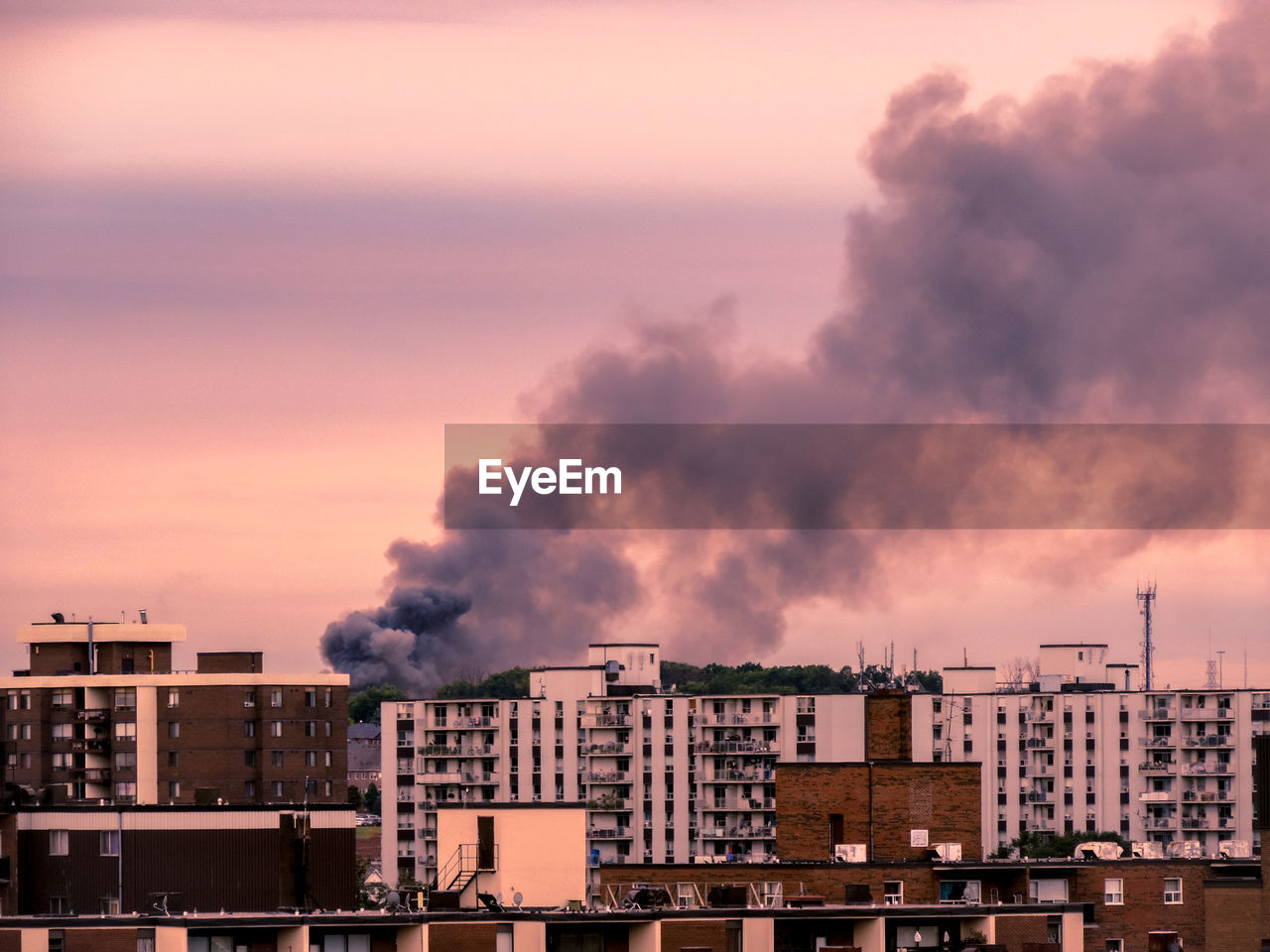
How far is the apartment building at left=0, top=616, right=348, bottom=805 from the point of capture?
389 feet

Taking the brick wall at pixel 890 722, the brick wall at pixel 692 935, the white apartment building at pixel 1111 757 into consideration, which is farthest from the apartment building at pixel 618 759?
the brick wall at pixel 692 935

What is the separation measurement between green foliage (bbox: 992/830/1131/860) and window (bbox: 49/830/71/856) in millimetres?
52943

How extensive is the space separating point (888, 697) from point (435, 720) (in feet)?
221

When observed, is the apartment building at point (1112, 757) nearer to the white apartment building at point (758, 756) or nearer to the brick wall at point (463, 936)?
the white apartment building at point (758, 756)

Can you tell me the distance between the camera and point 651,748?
138m

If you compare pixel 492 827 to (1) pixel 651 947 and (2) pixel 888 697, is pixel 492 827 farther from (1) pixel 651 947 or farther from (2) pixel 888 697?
(2) pixel 888 697

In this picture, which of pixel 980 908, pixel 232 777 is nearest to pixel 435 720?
pixel 232 777

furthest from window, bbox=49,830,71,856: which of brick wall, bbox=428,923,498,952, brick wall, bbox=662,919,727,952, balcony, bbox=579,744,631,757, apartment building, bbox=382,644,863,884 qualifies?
balcony, bbox=579,744,631,757

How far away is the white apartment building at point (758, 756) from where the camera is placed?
136 metres

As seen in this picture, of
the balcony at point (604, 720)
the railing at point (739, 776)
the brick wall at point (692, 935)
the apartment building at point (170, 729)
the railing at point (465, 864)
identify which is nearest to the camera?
the brick wall at point (692, 935)

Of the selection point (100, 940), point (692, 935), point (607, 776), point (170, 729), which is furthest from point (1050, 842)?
point (100, 940)

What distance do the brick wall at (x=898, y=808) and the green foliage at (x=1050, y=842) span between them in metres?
48.0

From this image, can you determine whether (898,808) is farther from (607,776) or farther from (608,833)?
(607,776)

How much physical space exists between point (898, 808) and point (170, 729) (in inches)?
2245
